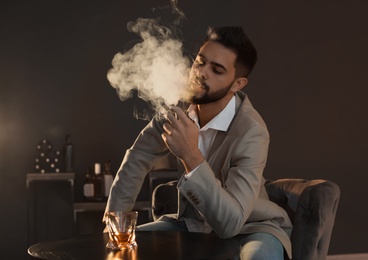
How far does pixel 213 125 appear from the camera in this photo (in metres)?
2.72

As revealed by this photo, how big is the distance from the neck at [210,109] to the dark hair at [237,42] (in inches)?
5.6

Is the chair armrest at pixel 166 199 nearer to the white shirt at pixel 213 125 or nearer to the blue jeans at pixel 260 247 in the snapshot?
the white shirt at pixel 213 125

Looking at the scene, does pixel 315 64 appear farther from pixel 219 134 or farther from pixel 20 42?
pixel 219 134

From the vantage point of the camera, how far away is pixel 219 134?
Answer: 2729 mm

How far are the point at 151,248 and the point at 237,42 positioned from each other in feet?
3.41

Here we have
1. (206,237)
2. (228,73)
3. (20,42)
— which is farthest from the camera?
(20,42)

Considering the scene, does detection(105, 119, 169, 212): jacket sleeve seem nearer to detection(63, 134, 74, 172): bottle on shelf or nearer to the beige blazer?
the beige blazer

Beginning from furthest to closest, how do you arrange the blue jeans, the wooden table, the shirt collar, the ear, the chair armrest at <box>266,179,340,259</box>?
the ear, the shirt collar, the chair armrest at <box>266,179,340,259</box>, the blue jeans, the wooden table

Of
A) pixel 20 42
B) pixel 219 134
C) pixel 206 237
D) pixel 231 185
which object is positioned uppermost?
pixel 20 42

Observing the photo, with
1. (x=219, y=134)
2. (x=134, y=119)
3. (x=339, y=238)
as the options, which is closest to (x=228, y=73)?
(x=219, y=134)

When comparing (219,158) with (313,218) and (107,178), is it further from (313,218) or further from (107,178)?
(107,178)

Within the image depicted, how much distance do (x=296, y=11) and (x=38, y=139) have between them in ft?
7.48

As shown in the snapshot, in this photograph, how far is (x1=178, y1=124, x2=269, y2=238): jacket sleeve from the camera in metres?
2.36

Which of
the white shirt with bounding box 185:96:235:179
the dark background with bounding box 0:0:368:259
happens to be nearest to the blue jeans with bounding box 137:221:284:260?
the white shirt with bounding box 185:96:235:179
